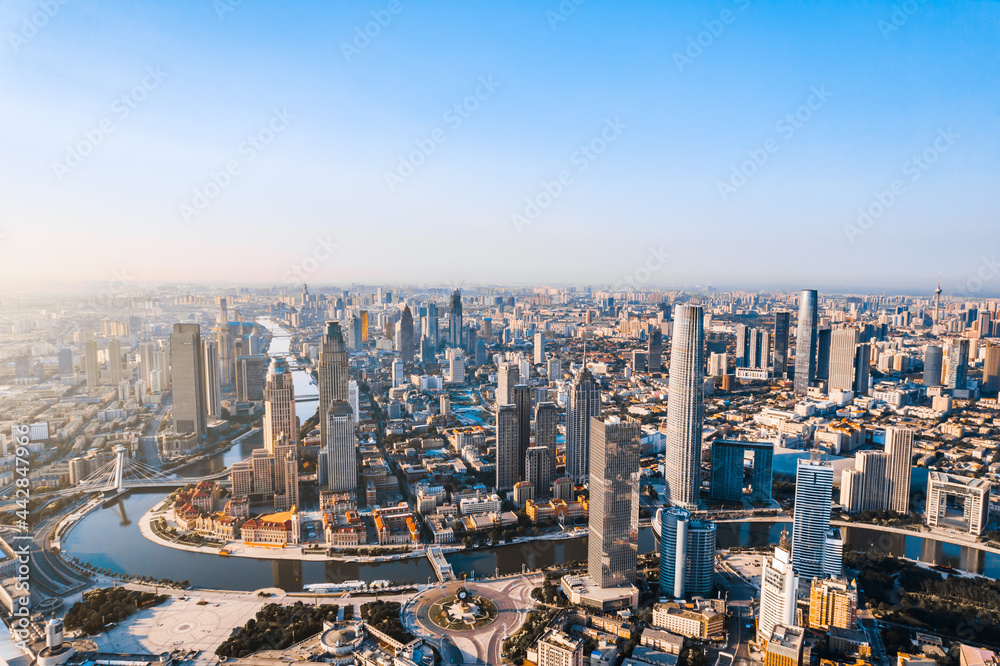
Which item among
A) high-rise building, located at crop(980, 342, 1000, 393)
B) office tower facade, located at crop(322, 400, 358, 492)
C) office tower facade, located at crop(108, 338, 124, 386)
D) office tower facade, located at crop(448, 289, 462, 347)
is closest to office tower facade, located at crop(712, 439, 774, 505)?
office tower facade, located at crop(322, 400, 358, 492)

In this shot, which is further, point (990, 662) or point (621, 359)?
point (621, 359)

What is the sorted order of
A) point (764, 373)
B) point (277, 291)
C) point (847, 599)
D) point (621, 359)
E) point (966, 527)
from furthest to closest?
point (621, 359) < point (764, 373) < point (277, 291) < point (966, 527) < point (847, 599)

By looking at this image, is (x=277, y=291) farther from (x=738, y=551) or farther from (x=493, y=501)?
(x=738, y=551)

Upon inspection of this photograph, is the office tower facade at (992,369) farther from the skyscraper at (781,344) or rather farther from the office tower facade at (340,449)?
the office tower facade at (340,449)

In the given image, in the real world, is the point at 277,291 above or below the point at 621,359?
above

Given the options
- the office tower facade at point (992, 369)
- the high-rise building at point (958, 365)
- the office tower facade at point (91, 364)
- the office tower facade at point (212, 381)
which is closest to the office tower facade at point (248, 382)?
the office tower facade at point (212, 381)

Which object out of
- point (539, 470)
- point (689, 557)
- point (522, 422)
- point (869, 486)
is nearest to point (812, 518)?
point (689, 557)

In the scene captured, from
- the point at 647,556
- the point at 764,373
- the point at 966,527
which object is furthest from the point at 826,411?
the point at 647,556

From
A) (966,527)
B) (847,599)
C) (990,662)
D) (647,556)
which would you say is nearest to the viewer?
(990,662)
